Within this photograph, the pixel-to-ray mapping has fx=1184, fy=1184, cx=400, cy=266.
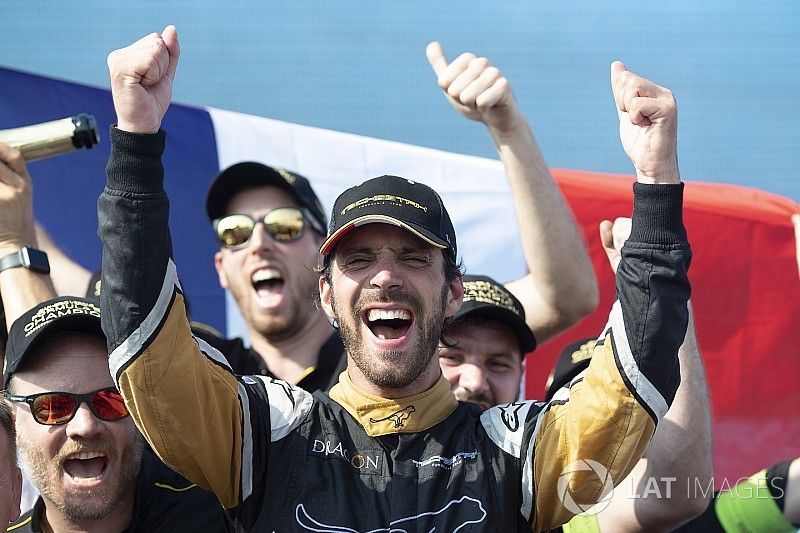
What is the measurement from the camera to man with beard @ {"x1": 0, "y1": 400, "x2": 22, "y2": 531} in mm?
2699

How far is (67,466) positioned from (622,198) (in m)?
4.74

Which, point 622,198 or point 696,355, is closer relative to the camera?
point 696,355

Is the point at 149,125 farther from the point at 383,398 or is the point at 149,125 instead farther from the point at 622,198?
the point at 622,198

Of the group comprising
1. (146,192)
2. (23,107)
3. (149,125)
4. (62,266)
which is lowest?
(146,192)

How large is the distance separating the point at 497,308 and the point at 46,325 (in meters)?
1.65

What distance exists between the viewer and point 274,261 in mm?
5055

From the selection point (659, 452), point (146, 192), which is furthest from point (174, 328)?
point (659, 452)

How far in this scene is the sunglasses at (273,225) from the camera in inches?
201

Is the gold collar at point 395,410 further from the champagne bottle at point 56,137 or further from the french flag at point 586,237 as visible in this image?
the french flag at point 586,237

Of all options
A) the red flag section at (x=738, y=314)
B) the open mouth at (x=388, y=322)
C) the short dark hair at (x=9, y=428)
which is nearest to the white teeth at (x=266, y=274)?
the open mouth at (x=388, y=322)

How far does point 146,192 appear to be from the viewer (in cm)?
274

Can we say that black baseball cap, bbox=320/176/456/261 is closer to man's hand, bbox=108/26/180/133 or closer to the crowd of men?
the crowd of men

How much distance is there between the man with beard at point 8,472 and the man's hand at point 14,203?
1446 mm

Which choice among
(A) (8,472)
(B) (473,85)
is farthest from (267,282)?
(A) (8,472)
